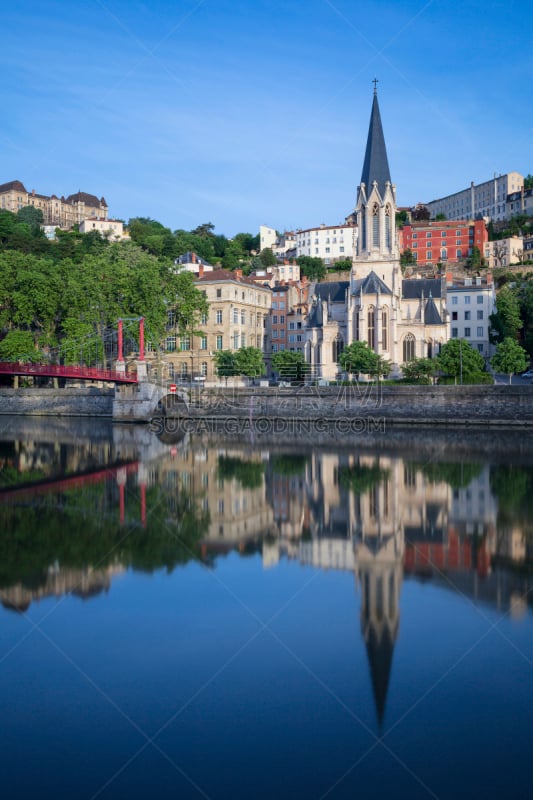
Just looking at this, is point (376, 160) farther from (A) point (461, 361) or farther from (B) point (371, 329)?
(A) point (461, 361)

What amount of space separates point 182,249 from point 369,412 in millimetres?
56289

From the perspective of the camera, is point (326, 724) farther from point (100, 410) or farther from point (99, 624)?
point (100, 410)

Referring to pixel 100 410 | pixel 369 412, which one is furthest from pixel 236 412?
pixel 100 410

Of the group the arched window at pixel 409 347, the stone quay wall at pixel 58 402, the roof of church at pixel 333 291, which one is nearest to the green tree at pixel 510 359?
the arched window at pixel 409 347

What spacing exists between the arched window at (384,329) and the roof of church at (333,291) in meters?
7.14

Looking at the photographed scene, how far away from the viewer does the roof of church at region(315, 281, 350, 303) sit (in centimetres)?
5892

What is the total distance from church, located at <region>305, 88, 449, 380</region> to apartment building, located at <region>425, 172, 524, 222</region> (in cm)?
4125

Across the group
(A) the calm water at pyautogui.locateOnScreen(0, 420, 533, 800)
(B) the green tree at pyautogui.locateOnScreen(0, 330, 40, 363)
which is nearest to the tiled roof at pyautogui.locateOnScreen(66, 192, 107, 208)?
(B) the green tree at pyautogui.locateOnScreen(0, 330, 40, 363)

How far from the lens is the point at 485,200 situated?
310 ft

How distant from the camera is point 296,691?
756 centimetres

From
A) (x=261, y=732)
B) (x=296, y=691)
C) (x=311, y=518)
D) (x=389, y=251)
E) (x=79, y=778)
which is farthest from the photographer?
(x=389, y=251)

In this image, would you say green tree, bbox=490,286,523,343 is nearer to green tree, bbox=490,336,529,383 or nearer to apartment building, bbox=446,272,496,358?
apartment building, bbox=446,272,496,358

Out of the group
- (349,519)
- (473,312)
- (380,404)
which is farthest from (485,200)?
(349,519)

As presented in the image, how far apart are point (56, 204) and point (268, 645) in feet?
422
